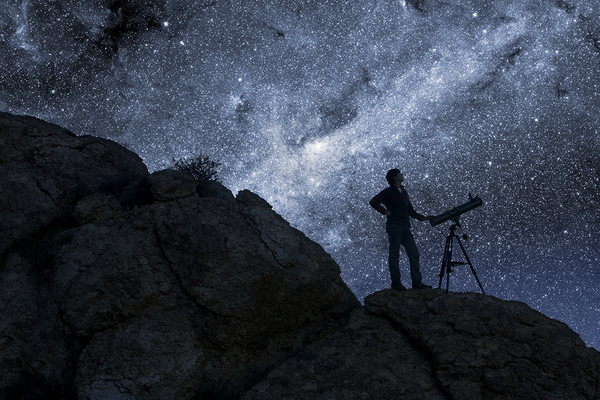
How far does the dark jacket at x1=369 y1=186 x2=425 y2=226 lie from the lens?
7.66 m

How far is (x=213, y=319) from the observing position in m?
5.98

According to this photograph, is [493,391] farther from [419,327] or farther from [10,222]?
[10,222]

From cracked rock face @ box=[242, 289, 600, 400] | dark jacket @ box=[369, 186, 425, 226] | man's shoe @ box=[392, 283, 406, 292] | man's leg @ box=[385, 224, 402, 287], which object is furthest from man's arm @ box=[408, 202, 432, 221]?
cracked rock face @ box=[242, 289, 600, 400]

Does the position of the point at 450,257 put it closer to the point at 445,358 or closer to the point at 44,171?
→ the point at 445,358

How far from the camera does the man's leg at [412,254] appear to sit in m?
7.57

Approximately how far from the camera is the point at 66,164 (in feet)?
25.4

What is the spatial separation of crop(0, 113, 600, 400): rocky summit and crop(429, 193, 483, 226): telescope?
148 centimetres

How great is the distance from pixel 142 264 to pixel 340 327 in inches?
138

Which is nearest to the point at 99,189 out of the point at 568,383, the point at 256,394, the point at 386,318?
the point at 256,394

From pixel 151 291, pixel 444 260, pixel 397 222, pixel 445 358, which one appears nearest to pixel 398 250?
pixel 397 222

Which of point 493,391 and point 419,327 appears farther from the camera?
point 419,327

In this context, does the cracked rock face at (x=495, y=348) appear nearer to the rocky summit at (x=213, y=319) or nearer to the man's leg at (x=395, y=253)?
the rocky summit at (x=213, y=319)

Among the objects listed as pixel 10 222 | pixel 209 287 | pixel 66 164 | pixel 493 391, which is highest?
pixel 66 164

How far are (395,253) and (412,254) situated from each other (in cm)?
44
